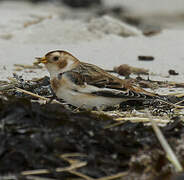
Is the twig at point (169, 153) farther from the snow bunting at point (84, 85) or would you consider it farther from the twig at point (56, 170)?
the snow bunting at point (84, 85)

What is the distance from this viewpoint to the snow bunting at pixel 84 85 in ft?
12.3

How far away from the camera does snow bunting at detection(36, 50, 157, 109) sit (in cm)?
374

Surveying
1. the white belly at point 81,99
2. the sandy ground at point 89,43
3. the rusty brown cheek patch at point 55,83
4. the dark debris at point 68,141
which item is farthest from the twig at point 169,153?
the sandy ground at point 89,43

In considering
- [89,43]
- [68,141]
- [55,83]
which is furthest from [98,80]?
[89,43]

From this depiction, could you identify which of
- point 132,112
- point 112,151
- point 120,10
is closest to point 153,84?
point 132,112

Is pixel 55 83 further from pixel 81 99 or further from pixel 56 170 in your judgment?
pixel 56 170

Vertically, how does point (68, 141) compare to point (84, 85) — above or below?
below

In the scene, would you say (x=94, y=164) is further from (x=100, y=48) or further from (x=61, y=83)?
(x=100, y=48)

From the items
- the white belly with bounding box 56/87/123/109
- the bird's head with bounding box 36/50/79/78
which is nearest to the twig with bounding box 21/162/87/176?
the white belly with bounding box 56/87/123/109

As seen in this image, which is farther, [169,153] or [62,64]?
[62,64]

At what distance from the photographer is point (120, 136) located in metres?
2.81

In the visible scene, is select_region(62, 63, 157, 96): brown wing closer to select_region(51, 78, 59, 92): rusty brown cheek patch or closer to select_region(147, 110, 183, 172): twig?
select_region(51, 78, 59, 92): rusty brown cheek patch

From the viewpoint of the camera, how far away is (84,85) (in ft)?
12.4

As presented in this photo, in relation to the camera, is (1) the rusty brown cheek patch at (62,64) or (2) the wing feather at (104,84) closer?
(2) the wing feather at (104,84)
